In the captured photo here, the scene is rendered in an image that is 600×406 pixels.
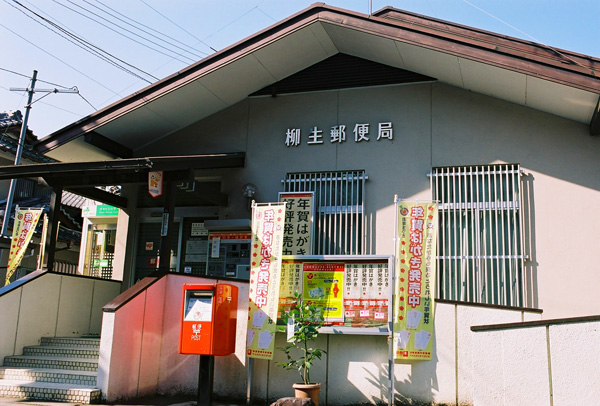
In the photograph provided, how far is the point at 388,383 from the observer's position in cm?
786

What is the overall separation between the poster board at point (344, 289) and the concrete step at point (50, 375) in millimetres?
2819

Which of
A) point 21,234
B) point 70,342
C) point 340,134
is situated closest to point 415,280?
point 340,134

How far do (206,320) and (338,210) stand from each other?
3.52m

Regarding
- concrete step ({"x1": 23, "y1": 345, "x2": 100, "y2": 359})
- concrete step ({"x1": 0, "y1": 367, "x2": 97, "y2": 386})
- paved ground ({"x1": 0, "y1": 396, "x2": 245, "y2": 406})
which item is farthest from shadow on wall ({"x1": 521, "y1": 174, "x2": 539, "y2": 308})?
concrete step ({"x1": 23, "y1": 345, "x2": 100, "y2": 359})

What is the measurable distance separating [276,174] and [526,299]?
4.81 meters

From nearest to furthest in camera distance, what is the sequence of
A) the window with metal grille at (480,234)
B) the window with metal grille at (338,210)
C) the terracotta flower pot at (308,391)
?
1. the terracotta flower pot at (308,391)
2. the window with metal grille at (480,234)
3. the window with metal grille at (338,210)

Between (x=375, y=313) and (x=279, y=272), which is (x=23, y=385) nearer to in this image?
(x=279, y=272)

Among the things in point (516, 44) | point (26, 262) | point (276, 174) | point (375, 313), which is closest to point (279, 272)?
point (375, 313)

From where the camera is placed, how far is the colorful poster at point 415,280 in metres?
7.75

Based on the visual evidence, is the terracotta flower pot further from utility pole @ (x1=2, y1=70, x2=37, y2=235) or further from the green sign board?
utility pole @ (x1=2, y1=70, x2=37, y2=235)

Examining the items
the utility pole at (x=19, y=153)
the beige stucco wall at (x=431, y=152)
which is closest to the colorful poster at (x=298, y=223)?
the beige stucco wall at (x=431, y=152)

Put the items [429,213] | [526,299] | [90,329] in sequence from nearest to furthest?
[429,213] < [526,299] < [90,329]

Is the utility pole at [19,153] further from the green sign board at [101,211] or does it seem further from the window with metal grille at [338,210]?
the window with metal grille at [338,210]

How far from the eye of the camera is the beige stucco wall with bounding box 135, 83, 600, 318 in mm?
9008
